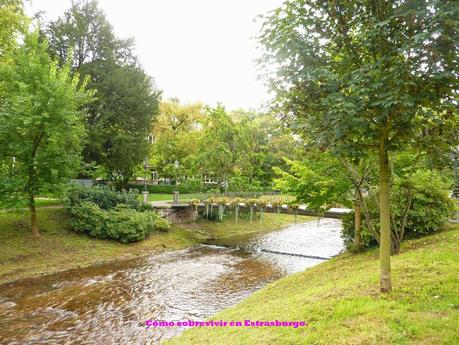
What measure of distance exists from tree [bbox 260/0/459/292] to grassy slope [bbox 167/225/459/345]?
66cm

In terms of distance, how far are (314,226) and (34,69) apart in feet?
82.2

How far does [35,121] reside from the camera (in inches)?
554

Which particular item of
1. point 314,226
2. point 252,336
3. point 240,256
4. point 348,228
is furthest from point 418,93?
point 314,226

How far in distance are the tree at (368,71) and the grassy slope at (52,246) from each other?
13.3 metres

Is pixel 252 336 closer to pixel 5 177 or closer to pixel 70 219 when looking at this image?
pixel 5 177

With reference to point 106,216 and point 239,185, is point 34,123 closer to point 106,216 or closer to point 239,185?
point 106,216

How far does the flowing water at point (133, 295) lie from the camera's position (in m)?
8.59

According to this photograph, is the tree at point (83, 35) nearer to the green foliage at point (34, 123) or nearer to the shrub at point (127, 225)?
the green foliage at point (34, 123)

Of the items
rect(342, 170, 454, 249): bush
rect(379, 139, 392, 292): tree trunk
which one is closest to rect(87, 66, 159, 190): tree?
rect(342, 170, 454, 249): bush

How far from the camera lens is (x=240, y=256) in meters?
18.0

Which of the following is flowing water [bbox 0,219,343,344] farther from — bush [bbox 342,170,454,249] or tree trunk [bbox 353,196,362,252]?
bush [bbox 342,170,454,249]

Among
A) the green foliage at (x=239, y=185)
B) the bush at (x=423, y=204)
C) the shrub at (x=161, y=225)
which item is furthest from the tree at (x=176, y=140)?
the bush at (x=423, y=204)

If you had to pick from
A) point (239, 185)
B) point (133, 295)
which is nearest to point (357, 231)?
point (133, 295)

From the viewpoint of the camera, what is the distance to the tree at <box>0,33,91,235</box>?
14203mm
